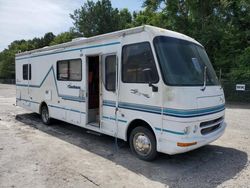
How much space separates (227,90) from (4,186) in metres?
15.7

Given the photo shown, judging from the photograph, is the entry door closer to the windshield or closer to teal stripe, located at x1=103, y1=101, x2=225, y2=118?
teal stripe, located at x1=103, y1=101, x2=225, y2=118

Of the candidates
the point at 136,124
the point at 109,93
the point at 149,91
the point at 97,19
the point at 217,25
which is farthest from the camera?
the point at 97,19

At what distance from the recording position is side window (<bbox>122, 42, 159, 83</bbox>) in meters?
5.00

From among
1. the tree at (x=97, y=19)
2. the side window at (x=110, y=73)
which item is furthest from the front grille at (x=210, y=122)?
the tree at (x=97, y=19)

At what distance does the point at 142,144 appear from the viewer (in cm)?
540

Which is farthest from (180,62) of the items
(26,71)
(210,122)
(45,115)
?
(26,71)

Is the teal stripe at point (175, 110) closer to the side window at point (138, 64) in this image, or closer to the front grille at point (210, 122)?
the front grille at point (210, 122)

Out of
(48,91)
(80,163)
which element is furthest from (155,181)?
(48,91)

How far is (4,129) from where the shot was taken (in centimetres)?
852

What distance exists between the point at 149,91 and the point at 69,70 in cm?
332

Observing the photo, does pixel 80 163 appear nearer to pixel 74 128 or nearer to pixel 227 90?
pixel 74 128

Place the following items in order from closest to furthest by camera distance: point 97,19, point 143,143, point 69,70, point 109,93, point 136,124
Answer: point 143,143
point 136,124
point 109,93
point 69,70
point 97,19

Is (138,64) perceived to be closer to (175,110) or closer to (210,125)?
(175,110)

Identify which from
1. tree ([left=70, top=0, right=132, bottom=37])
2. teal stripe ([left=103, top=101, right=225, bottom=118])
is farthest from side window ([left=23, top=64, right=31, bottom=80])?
tree ([left=70, top=0, right=132, bottom=37])
